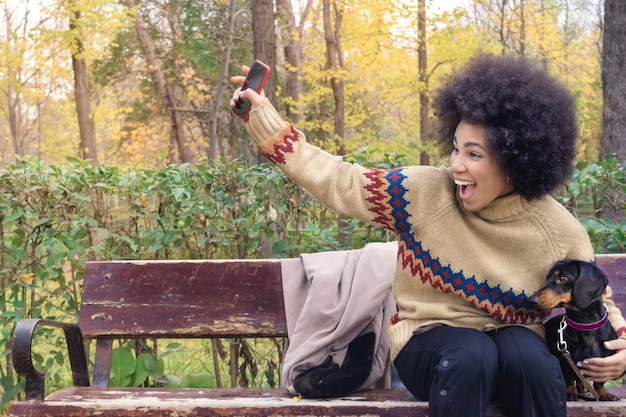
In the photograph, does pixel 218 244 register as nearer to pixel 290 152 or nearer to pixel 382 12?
pixel 290 152

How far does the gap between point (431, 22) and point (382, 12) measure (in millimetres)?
1042

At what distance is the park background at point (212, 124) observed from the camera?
12.5 ft

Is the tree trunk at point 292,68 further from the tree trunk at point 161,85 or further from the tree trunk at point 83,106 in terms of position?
the tree trunk at point 83,106

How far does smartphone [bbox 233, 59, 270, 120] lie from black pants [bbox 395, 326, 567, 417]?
1041mm

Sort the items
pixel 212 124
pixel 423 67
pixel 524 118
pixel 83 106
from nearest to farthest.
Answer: pixel 524 118
pixel 212 124
pixel 83 106
pixel 423 67

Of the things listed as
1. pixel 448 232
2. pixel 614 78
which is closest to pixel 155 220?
pixel 448 232

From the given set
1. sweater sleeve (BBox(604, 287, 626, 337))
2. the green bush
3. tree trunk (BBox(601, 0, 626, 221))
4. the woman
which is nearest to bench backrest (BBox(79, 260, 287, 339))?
the green bush

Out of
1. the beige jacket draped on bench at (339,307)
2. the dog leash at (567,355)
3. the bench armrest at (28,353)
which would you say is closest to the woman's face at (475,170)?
the dog leash at (567,355)

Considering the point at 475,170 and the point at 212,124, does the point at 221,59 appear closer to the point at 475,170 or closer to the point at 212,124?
the point at 212,124

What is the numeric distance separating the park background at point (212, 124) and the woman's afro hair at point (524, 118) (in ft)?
1.56

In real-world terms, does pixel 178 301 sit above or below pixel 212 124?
Result: below

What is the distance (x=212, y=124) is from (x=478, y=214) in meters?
10.2

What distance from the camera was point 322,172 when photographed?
2.53 m

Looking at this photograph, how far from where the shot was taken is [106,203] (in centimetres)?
391
